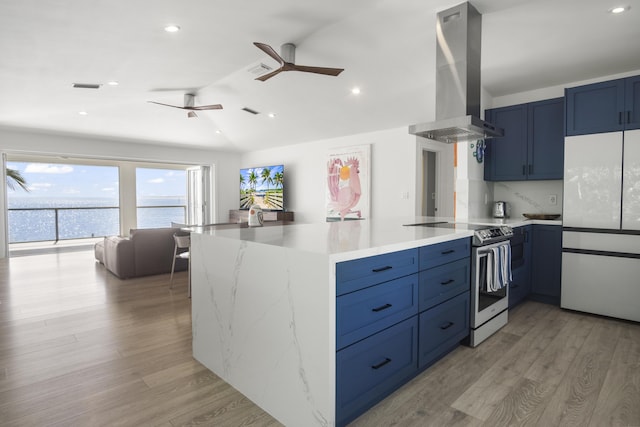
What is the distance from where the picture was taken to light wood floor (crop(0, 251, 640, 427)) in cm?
176

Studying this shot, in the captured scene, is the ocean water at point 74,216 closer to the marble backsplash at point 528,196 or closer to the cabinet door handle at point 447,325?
the marble backsplash at point 528,196

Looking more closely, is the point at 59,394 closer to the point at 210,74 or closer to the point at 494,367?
the point at 494,367

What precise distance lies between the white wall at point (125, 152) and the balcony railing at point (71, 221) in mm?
2144

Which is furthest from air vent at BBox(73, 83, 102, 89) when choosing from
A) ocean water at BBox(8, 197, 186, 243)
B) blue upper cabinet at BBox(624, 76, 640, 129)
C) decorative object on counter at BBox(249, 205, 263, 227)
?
blue upper cabinet at BBox(624, 76, 640, 129)

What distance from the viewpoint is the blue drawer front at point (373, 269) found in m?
1.53

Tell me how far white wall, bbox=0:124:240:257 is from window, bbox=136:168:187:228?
196 centimetres

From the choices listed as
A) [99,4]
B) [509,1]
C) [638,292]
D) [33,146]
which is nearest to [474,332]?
[638,292]

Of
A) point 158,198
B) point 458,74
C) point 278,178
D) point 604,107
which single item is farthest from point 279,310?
point 158,198

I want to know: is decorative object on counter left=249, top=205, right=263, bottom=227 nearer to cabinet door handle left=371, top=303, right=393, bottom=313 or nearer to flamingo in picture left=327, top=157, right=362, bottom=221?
cabinet door handle left=371, top=303, right=393, bottom=313

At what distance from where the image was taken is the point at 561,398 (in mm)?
1928

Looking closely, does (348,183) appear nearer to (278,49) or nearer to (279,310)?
(278,49)

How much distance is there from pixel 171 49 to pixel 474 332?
389cm

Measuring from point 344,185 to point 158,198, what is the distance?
6345 mm

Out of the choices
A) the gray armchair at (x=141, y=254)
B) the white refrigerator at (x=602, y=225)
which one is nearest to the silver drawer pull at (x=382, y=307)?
the white refrigerator at (x=602, y=225)
